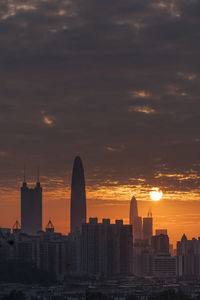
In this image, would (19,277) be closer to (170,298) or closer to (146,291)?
(146,291)

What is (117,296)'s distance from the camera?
470 ft

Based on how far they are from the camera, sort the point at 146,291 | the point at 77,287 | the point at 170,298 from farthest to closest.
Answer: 1. the point at 77,287
2. the point at 146,291
3. the point at 170,298

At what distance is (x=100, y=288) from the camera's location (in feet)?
543

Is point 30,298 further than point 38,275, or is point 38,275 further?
point 38,275

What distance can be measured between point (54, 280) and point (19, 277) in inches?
304

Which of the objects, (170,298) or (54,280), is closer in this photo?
(170,298)

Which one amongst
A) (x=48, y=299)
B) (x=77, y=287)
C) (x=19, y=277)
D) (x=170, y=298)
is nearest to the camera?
(x=170, y=298)

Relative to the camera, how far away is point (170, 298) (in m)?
125

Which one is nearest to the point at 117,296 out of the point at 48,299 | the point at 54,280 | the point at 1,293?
the point at 48,299

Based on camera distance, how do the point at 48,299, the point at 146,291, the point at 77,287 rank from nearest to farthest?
the point at 48,299 < the point at 146,291 < the point at 77,287

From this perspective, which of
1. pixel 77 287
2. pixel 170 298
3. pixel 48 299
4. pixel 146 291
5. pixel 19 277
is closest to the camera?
pixel 170 298

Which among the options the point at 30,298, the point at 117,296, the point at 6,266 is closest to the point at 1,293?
the point at 30,298

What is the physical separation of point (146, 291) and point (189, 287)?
20.3 meters

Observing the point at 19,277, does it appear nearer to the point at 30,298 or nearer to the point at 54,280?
the point at 54,280
